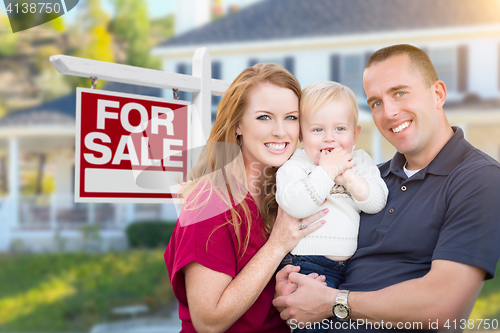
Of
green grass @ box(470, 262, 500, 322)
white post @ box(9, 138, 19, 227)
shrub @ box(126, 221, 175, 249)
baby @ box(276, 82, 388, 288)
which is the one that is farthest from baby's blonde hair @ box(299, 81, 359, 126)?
white post @ box(9, 138, 19, 227)

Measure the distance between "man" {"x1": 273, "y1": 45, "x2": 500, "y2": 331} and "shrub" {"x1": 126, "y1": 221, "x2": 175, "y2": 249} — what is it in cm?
1033

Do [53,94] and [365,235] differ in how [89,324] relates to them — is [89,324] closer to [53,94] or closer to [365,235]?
[365,235]

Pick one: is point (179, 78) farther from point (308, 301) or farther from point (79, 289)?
point (79, 289)

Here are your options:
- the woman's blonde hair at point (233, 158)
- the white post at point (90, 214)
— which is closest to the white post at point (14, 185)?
the white post at point (90, 214)

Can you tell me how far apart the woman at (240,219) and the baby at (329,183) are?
8cm

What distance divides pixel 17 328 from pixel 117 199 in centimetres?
942

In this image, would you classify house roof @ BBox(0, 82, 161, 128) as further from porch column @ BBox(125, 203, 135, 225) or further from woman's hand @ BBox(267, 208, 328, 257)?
woman's hand @ BBox(267, 208, 328, 257)

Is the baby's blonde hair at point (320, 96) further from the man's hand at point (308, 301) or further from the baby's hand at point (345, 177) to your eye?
the man's hand at point (308, 301)

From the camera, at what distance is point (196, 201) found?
232 cm

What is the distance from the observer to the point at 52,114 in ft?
53.6

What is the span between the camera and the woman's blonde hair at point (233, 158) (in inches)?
95.6

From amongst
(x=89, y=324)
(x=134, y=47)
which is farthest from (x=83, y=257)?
(x=134, y=47)

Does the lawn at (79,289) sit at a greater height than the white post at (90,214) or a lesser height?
lesser

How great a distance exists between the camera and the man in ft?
6.64
